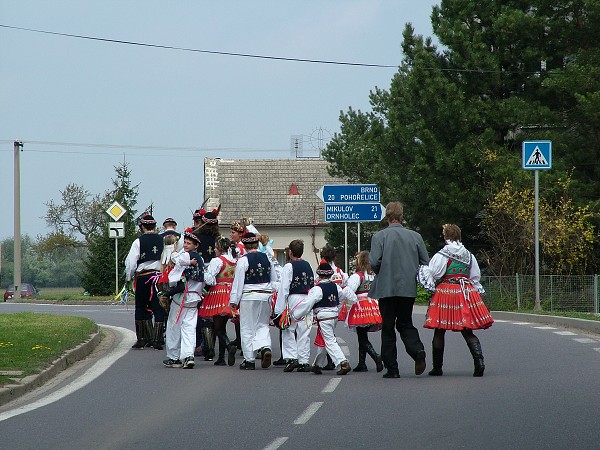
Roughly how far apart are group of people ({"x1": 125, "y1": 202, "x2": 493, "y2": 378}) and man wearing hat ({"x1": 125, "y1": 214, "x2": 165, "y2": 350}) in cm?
79

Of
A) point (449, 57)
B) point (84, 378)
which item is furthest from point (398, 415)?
point (449, 57)

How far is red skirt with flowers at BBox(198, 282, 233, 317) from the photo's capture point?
16109 mm

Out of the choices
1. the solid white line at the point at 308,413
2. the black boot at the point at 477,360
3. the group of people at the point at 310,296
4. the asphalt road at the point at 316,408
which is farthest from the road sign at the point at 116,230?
the solid white line at the point at 308,413

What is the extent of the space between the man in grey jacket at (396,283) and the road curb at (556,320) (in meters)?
8.56

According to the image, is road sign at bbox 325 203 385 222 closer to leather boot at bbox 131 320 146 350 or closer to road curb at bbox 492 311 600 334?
road curb at bbox 492 311 600 334

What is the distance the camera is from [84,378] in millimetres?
14453

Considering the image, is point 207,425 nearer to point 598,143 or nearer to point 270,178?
point 598,143

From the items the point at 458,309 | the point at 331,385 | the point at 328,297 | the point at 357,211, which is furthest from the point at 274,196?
the point at 331,385

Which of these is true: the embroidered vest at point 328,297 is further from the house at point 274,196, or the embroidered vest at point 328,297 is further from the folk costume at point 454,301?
the house at point 274,196

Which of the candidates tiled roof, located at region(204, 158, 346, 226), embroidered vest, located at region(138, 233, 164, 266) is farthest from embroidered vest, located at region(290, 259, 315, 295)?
tiled roof, located at region(204, 158, 346, 226)

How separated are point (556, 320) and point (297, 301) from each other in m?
10.8

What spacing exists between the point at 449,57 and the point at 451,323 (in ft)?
74.7

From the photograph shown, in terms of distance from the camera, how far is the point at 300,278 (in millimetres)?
15133

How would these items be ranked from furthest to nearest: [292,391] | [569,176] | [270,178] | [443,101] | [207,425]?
[270,178], [443,101], [569,176], [292,391], [207,425]
